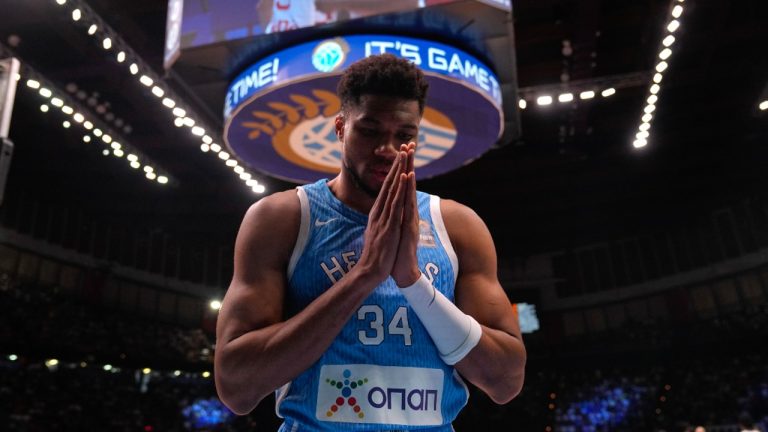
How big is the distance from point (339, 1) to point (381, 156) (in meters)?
4.71

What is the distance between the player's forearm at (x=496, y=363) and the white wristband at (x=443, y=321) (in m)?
0.03

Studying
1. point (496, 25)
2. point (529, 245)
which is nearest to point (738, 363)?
point (529, 245)

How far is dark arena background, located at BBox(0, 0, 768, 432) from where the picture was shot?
7.81 meters

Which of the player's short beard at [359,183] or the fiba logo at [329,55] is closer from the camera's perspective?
the player's short beard at [359,183]

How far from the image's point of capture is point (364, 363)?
1.53 metres

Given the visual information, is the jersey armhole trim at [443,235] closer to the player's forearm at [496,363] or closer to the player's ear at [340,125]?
the player's forearm at [496,363]

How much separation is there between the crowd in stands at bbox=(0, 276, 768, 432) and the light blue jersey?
61.2ft

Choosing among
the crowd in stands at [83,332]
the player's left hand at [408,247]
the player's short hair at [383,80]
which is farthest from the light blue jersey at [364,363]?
the crowd in stands at [83,332]

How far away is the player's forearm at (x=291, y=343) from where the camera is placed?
4.68 ft

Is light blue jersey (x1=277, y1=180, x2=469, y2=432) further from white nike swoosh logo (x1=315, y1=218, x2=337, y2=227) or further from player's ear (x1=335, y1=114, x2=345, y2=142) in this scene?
player's ear (x1=335, y1=114, x2=345, y2=142)

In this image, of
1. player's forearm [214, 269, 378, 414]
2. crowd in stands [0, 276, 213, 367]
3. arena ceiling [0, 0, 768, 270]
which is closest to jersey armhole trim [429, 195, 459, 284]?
player's forearm [214, 269, 378, 414]

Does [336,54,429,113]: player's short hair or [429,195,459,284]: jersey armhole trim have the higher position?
[336,54,429,113]: player's short hair

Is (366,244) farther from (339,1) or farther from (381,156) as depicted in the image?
(339,1)

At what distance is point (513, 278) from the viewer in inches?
1051
